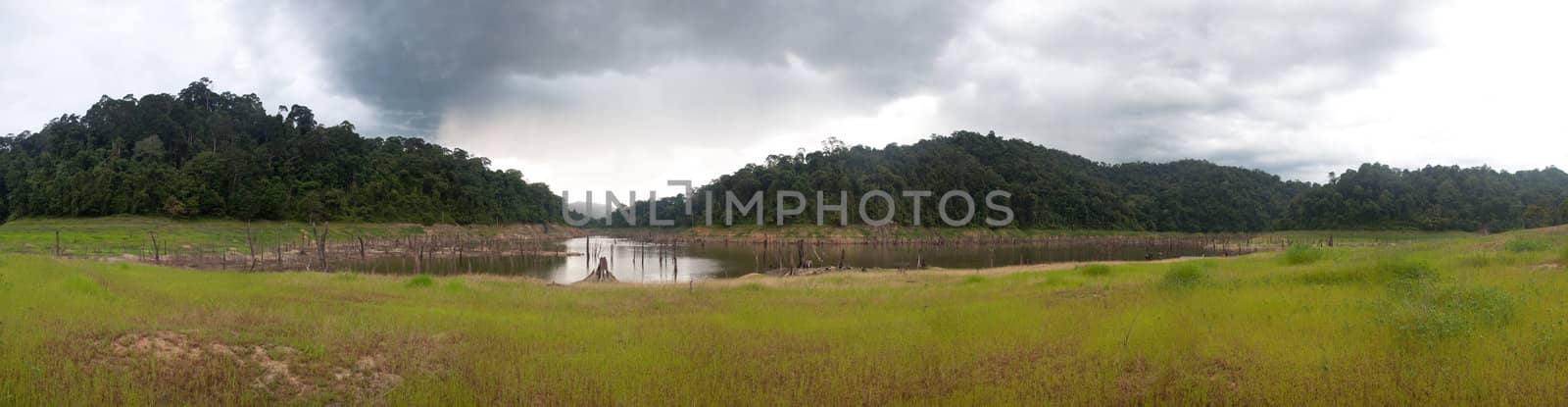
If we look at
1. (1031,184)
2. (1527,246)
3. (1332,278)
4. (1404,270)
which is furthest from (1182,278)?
(1031,184)

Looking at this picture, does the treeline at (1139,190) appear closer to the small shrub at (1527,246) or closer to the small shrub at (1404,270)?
the small shrub at (1527,246)

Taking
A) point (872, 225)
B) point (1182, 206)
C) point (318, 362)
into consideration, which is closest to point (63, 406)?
point (318, 362)

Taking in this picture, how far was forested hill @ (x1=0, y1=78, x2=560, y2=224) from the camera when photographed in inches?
2675

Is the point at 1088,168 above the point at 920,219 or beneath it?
above

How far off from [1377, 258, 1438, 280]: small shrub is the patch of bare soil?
1543 centimetres

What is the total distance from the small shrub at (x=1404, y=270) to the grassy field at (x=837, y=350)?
0.04 meters

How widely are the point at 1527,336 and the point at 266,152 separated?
361 ft

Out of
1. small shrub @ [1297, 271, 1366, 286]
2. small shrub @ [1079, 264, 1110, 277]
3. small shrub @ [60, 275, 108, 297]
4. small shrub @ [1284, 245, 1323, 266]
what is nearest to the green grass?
small shrub @ [60, 275, 108, 297]

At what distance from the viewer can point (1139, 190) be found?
151m

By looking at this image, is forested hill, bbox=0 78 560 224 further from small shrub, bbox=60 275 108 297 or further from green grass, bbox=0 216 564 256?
small shrub, bbox=60 275 108 297

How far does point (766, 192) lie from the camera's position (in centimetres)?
10581

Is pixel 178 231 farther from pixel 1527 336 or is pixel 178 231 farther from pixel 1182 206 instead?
pixel 1182 206

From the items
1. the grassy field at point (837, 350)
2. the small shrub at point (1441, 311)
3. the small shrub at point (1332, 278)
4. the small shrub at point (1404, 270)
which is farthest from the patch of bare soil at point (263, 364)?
the small shrub at point (1404, 270)

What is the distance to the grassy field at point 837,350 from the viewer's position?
19.4 feet
